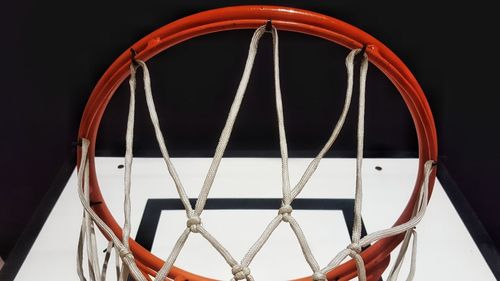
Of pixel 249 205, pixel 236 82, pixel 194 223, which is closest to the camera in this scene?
pixel 194 223

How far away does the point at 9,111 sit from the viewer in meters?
1.41

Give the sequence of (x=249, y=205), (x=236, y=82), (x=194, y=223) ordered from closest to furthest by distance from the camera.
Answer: (x=194, y=223)
(x=249, y=205)
(x=236, y=82)

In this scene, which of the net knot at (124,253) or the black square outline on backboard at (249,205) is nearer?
the net knot at (124,253)

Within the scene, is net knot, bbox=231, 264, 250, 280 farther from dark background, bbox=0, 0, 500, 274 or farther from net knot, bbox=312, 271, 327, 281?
dark background, bbox=0, 0, 500, 274

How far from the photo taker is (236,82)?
1.34 metres

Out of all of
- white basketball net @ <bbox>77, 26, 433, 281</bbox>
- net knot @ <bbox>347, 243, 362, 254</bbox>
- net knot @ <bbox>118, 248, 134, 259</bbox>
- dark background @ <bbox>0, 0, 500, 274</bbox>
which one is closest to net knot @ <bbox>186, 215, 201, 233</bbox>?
white basketball net @ <bbox>77, 26, 433, 281</bbox>

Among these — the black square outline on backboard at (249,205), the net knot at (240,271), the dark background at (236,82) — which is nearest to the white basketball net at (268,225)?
the net knot at (240,271)

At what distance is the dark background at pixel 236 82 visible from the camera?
1271mm

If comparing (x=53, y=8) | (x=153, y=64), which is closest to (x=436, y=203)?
(x=153, y=64)

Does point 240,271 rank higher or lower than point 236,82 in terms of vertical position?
lower

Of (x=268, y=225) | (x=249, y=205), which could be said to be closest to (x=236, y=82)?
(x=249, y=205)

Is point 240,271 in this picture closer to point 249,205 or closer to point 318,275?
point 318,275

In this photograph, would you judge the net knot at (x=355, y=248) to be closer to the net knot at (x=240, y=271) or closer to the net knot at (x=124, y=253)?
the net knot at (x=240, y=271)

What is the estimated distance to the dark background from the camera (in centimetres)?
127
